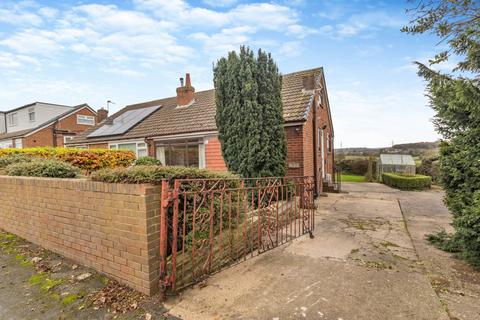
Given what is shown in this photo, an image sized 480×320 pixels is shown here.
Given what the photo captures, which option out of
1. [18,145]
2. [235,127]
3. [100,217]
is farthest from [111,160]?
[18,145]

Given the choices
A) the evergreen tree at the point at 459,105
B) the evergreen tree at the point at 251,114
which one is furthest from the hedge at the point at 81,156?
the evergreen tree at the point at 459,105

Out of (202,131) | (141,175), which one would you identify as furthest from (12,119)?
(141,175)

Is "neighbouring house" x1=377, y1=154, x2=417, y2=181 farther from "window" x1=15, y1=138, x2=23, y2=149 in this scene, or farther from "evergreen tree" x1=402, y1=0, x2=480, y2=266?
"window" x1=15, y1=138, x2=23, y2=149

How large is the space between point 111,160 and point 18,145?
21.6 metres

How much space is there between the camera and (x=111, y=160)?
9.45 metres

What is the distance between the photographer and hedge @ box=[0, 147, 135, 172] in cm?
787

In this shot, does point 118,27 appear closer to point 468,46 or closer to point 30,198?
point 30,198

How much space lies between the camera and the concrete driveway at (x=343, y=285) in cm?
246

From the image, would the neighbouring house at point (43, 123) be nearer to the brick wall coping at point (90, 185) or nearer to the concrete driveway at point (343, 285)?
the brick wall coping at point (90, 185)

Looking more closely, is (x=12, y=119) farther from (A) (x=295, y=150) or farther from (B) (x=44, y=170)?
(A) (x=295, y=150)

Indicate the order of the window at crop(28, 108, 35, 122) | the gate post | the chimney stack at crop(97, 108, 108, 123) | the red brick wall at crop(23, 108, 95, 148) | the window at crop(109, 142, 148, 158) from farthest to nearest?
the window at crop(28, 108, 35, 122)
the red brick wall at crop(23, 108, 95, 148)
the chimney stack at crop(97, 108, 108, 123)
the window at crop(109, 142, 148, 158)
the gate post

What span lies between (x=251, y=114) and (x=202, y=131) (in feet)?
13.2

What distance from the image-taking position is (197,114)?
1209cm

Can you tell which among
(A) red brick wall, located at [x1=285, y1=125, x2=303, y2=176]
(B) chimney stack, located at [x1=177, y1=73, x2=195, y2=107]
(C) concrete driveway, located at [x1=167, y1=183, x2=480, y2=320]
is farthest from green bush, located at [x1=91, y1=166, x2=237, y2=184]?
(B) chimney stack, located at [x1=177, y1=73, x2=195, y2=107]
